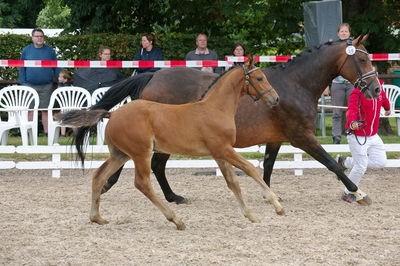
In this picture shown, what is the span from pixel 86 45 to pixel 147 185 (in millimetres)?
8423

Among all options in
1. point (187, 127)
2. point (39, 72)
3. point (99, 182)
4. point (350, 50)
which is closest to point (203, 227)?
point (187, 127)

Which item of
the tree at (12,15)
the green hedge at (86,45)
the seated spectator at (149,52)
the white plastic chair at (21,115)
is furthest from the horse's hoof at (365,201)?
the tree at (12,15)

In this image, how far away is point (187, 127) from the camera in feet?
21.8

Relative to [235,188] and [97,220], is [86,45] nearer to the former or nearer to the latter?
[97,220]

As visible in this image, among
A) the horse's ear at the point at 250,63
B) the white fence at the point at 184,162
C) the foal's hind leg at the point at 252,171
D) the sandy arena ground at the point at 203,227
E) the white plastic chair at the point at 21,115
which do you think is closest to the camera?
the sandy arena ground at the point at 203,227

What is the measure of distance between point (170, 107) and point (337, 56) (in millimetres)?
2247

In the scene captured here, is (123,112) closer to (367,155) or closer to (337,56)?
(337,56)

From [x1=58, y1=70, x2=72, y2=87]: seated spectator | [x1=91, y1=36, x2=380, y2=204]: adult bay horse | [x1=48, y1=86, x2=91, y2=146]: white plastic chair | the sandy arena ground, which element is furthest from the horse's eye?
[x1=58, y1=70, x2=72, y2=87]: seated spectator

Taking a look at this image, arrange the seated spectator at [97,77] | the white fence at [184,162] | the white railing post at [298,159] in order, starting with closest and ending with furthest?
the white fence at [184,162], the white railing post at [298,159], the seated spectator at [97,77]

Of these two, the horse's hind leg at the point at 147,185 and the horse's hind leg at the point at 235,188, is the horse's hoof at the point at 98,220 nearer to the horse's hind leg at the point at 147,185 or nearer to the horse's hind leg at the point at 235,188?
the horse's hind leg at the point at 147,185

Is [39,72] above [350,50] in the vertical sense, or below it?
below

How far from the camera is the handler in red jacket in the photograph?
7.98m

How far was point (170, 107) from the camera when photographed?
6.78 meters

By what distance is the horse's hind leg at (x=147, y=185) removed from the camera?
663 centimetres
